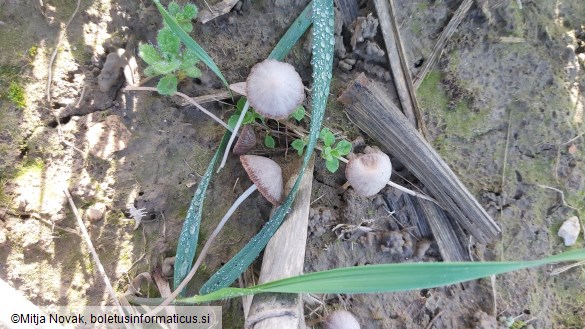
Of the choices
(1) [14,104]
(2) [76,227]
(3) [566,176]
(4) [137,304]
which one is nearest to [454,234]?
(3) [566,176]

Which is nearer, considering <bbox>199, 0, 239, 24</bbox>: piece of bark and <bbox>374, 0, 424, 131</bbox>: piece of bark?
<bbox>199, 0, 239, 24</bbox>: piece of bark

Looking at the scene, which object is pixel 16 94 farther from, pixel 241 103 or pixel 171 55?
pixel 241 103

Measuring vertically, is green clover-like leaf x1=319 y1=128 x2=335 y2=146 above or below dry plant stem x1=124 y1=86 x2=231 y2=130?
below


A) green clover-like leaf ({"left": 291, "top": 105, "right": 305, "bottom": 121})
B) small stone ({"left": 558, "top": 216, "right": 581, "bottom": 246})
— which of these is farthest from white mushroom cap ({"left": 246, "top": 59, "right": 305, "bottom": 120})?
small stone ({"left": 558, "top": 216, "right": 581, "bottom": 246})

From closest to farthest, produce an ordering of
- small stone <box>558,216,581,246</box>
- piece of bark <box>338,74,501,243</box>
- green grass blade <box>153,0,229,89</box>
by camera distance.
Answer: green grass blade <box>153,0,229,89</box>, piece of bark <box>338,74,501,243</box>, small stone <box>558,216,581,246</box>

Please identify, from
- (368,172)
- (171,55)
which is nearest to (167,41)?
(171,55)

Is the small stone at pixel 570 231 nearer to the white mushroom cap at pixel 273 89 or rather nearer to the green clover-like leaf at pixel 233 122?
the white mushroom cap at pixel 273 89

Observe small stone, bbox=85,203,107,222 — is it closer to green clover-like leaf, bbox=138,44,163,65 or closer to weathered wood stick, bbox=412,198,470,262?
green clover-like leaf, bbox=138,44,163,65

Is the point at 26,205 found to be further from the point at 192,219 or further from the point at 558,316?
the point at 558,316

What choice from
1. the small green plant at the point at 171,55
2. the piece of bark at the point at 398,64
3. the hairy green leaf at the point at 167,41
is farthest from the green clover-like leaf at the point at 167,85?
the piece of bark at the point at 398,64
